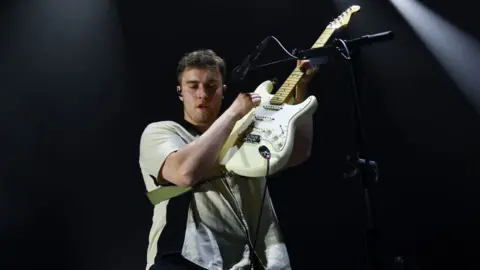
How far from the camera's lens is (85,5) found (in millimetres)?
2432

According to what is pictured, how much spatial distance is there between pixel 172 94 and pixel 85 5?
0.59 meters

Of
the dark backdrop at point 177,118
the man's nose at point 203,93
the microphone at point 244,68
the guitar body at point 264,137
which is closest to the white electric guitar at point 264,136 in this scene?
the guitar body at point 264,137

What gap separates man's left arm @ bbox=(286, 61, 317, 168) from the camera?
75.0 inches

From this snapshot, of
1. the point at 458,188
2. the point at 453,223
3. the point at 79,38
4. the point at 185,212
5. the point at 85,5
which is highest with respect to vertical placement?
the point at 85,5

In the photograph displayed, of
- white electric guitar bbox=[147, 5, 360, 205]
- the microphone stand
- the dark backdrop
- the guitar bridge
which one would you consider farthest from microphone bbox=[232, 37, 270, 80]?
the dark backdrop

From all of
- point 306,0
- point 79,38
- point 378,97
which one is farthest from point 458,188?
point 79,38

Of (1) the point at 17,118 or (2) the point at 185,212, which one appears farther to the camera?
(1) the point at 17,118

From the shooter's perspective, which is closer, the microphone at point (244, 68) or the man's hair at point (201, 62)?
the microphone at point (244, 68)

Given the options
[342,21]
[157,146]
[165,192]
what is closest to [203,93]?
[157,146]

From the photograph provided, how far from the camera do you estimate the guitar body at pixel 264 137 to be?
1.61 meters

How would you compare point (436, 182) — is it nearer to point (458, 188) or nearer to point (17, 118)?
point (458, 188)

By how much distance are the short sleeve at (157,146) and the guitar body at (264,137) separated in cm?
19

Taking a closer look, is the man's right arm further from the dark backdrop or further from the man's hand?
the dark backdrop

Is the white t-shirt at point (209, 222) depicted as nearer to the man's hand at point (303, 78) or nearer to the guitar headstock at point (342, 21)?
the man's hand at point (303, 78)
